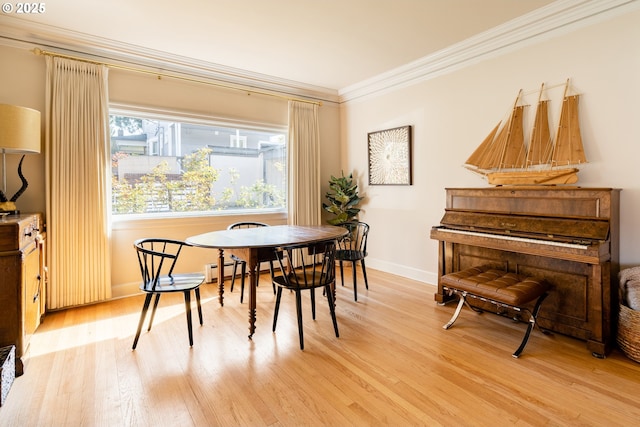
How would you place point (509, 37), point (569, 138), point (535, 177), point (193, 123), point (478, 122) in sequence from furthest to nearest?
point (193, 123) < point (478, 122) < point (509, 37) < point (535, 177) < point (569, 138)

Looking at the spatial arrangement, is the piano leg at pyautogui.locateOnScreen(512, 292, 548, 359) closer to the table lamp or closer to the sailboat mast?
the sailboat mast

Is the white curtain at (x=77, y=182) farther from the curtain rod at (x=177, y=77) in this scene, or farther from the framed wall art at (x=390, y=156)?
the framed wall art at (x=390, y=156)

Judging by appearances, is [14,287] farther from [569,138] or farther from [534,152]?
[569,138]

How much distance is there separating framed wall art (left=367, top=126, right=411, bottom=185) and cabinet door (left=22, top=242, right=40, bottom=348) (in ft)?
12.3

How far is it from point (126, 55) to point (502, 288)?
417 cm

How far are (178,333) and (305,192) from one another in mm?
2649

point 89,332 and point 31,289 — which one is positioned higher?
point 31,289

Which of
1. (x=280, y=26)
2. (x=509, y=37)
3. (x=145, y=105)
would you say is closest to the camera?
(x=280, y=26)

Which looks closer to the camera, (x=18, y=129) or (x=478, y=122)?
(x=18, y=129)

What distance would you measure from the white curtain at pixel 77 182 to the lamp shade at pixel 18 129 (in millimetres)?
532

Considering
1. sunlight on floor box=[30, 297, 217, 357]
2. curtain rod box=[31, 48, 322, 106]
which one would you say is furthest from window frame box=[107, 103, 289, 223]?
sunlight on floor box=[30, 297, 217, 357]

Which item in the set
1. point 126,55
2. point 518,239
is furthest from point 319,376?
point 126,55

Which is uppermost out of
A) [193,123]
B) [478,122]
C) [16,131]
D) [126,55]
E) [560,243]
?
[126,55]

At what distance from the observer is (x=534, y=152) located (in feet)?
9.84
